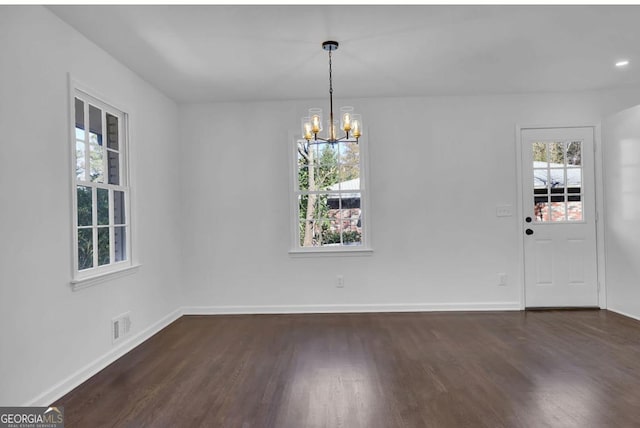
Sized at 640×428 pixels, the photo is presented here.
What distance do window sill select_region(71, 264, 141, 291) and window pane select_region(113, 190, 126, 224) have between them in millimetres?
428

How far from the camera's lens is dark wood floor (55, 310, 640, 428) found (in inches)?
92.7

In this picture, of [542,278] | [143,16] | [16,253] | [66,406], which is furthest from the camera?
[542,278]

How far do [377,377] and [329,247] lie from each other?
2204 millimetres

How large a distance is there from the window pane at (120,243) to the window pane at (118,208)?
0.07 meters

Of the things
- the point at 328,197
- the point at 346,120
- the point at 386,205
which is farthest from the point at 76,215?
the point at 386,205

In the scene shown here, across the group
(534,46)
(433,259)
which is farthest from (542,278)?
(534,46)

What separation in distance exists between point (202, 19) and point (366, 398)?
9.03ft

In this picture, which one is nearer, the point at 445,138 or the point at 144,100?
the point at 144,100

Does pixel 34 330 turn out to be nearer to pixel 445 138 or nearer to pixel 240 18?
pixel 240 18

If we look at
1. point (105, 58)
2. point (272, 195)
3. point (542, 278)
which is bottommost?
point (542, 278)

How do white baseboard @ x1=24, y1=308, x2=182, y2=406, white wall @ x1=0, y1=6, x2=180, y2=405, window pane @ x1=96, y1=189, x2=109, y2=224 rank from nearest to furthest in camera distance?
white wall @ x1=0, y1=6, x2=180, y2=405
white baseboard @ x1=24, y1=308, x2=182, y2=406
window pane @ x1=96, y1=189, x2=109, y2=224

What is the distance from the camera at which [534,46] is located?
342cm

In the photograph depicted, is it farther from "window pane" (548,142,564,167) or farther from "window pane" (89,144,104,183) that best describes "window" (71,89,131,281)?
"window pane" (548,142,564,167)

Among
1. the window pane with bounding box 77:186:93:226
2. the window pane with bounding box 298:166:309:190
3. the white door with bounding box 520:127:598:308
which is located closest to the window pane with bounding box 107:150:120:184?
the window pane with bounding box 77:186:93:226
